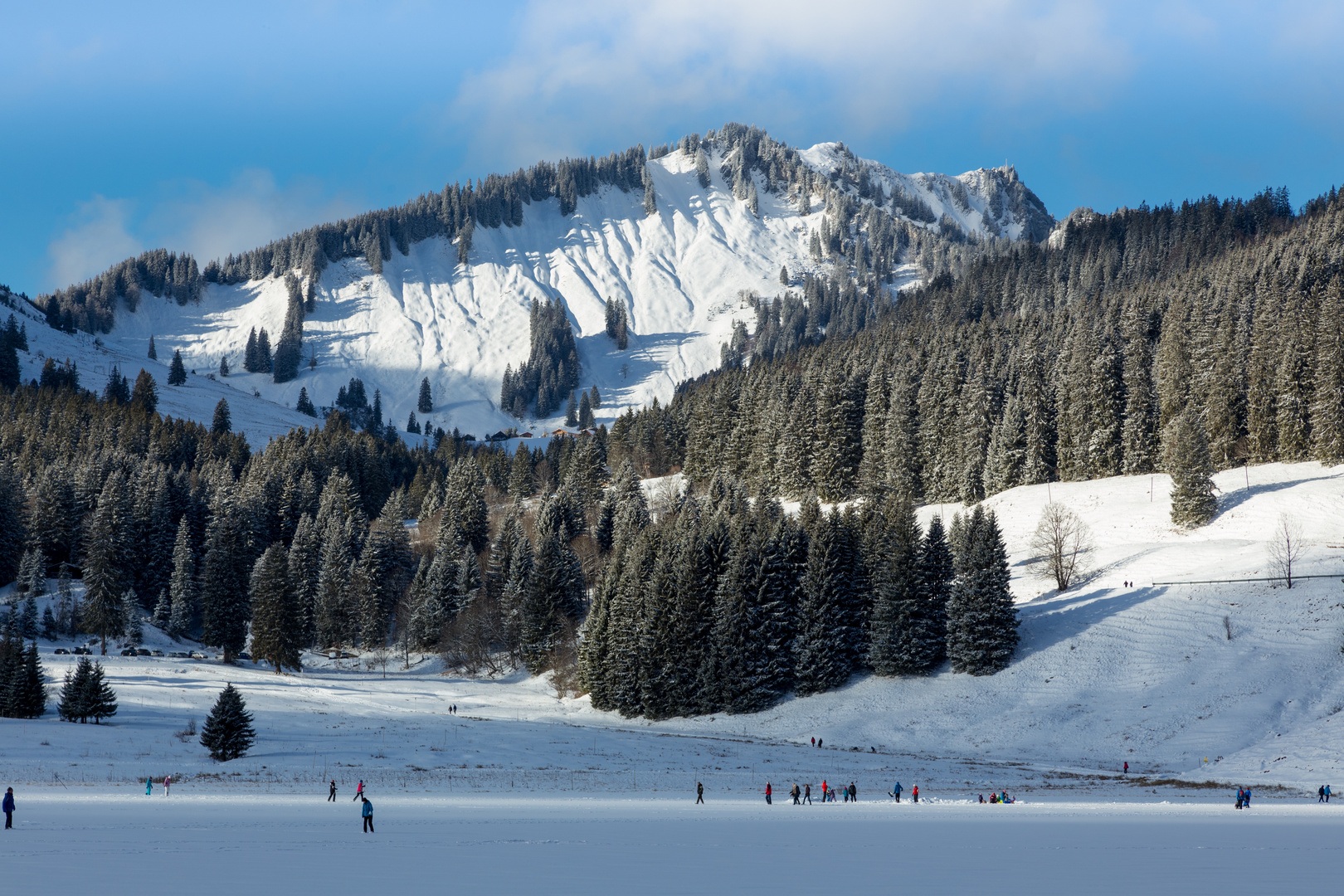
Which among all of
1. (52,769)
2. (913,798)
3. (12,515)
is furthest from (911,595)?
(12,515)

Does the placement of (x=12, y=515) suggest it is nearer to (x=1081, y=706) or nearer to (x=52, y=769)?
(x=52, y=769)

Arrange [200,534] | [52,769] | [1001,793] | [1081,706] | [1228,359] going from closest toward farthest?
1. [1001,793]
2. [52,769]
3. [1081,706]
4. [1228,359]
5. [200,534]

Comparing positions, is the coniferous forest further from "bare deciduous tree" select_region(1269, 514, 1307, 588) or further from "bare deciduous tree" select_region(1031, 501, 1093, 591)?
"bare deciduous tree" select_region(1031, 501, 1093, 591)

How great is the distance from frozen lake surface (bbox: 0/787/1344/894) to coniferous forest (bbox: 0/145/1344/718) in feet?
109

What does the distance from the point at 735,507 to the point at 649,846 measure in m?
67.0

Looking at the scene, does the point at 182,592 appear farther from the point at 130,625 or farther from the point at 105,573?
the point at 105,573

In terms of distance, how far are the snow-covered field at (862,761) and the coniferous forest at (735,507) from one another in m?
4.20

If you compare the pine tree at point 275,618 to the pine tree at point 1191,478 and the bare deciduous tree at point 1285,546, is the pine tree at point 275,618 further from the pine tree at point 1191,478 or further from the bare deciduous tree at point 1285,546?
the bare deciduous tree at point 1285,546

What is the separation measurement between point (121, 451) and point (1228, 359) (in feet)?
448

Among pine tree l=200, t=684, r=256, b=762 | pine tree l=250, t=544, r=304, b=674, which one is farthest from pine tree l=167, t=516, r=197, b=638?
pine tree l=200, t=684, r=256, b=762

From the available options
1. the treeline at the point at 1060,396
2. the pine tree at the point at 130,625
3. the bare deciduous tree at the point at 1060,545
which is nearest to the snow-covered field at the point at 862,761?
the bare deciduous tree at the point at 1060,545

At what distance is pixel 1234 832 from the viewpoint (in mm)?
27891

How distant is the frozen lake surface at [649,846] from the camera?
18.1 m

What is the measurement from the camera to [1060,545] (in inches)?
3036
